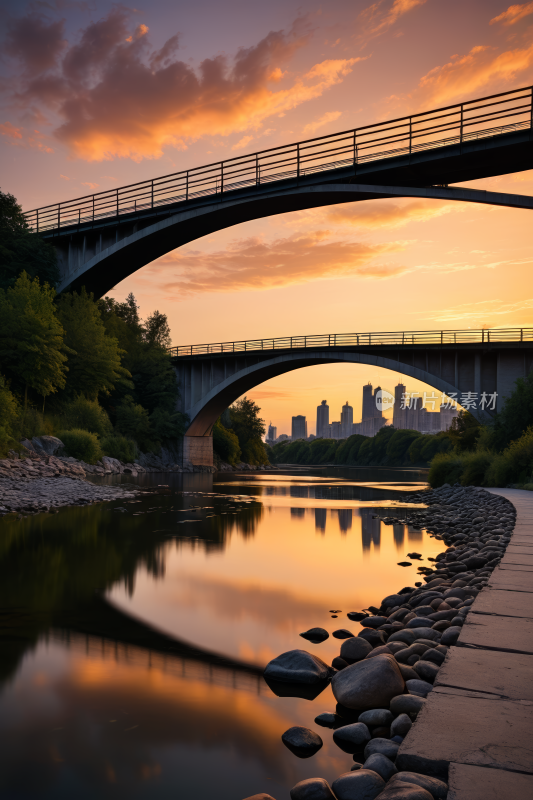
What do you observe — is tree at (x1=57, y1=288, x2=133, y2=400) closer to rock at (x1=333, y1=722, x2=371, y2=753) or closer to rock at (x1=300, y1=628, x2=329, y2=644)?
rock at (x1=300, y1=628, x2=329, y2=644)

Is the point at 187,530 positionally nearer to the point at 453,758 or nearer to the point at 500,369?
the point at 453,758

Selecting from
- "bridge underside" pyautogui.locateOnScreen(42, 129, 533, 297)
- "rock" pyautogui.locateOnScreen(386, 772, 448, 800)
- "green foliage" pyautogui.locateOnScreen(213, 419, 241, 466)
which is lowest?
"green foliage" pyautogui.locateOnScreen(213, 419, 241, 466)

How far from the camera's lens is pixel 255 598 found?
789 cm

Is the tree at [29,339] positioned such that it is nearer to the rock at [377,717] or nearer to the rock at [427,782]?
the rock at [377,717]

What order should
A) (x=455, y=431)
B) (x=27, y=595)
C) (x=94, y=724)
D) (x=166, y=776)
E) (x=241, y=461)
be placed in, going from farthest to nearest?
(x=241, y=461)
(x=455, y=431)
(x=27, y=595)
(x=94, y=724)
(x=166, y=776)

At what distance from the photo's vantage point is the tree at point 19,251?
3709cm

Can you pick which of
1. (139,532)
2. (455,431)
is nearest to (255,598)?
(139,532)

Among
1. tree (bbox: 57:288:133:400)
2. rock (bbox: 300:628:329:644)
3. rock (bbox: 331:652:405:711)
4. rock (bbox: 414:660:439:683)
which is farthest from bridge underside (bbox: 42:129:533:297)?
rock (bbox: 331:652:405:711)

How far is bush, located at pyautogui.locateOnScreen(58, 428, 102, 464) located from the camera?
3153cm

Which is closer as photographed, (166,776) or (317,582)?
(166,776)

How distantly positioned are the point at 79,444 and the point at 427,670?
29.9 m

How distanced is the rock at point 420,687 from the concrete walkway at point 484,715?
0.32m

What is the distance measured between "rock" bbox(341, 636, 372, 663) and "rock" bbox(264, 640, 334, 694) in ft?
0.75

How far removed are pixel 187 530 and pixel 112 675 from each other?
370 inches
